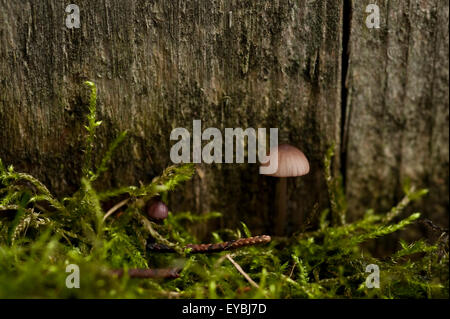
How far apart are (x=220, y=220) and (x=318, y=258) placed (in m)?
0.47

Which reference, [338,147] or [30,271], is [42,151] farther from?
[338,147]

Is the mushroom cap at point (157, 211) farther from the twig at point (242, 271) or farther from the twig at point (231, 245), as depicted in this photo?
the twig at point (242, 271)

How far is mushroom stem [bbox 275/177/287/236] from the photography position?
1979 mm

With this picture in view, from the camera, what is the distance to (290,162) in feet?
5.99

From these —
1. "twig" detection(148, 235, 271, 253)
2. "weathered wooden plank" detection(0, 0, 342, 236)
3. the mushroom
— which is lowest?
"twig" detection(148, 235, 271, 253)

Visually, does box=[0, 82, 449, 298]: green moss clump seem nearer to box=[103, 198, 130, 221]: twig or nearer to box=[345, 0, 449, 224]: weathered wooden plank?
box=[103, 198, 130, 221]: twig

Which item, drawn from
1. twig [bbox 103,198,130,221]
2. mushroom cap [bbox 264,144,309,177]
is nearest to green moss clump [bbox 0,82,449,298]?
twig [bbox 103,198,130,221]

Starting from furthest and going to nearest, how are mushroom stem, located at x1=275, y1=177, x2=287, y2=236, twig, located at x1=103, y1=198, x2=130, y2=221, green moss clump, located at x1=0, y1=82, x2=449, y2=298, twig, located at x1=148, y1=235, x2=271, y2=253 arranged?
mushroom stem, located at x1=275, y1=177, x2=287, y2=236, twig, located at x1=103, y1=198, x2=130, y2=221, twig, located at x1=148, y1=235, x2=271, y2=253, green moss clump, located at x1=0, y1=82, x2=449, y2=298

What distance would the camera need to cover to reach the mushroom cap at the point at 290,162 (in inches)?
71.7

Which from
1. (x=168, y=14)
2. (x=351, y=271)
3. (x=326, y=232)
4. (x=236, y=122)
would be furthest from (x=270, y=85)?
A: (x=351, y=271)

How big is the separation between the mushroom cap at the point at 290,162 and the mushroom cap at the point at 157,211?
17.5 inches

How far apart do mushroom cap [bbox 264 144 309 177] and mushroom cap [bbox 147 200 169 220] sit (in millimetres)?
444

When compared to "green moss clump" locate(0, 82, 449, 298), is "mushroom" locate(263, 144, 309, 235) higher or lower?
higher

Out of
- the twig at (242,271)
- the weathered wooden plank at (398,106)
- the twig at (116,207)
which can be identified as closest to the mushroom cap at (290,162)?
the weathered wooden plank at (398,106)
